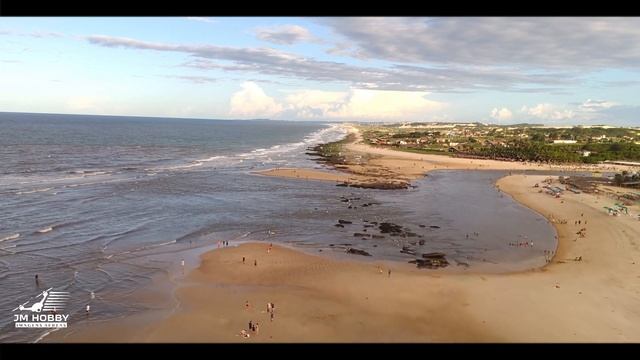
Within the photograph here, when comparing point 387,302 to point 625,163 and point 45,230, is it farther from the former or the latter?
point 625,163

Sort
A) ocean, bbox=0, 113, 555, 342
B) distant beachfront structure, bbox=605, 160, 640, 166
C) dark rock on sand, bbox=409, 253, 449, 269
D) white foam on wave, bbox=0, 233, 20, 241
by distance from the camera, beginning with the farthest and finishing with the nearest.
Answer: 1. distant beachfront structure, bbox=605, 160, 640, 166
2. white foam on wave, bbox=0, 233, 20, 241
3. dark rock on sand, bbox=409, 253, 449, 269
4. ocean, bbox=0, 113, 555, 342

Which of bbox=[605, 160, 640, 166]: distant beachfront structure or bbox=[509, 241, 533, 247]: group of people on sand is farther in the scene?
bbox=[605, 160, 640, 166]: distant beachfront structure

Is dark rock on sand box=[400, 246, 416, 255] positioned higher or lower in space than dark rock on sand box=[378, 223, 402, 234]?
lower

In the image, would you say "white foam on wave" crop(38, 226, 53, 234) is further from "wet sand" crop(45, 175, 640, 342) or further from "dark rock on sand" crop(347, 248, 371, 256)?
"dark rock on sand" crop(347, 248, 371, 256)

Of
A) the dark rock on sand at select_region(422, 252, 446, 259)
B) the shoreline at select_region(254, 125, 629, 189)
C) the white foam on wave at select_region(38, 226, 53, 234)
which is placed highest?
the shoreline at select_region(254, 125, 629, 189)

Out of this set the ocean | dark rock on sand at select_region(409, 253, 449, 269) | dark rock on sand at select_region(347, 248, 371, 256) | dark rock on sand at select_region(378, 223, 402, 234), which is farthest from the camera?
dark rock on sand at select_region(378, 223, 402, 234)

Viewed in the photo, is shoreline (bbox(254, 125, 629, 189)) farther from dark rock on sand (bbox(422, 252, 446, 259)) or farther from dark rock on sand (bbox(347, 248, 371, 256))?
dark rock on sand (bbox(422, 252, 446, 259))

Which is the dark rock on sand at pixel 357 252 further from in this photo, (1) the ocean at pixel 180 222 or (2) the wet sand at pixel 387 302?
(2) the wet sand at pixel 387 302

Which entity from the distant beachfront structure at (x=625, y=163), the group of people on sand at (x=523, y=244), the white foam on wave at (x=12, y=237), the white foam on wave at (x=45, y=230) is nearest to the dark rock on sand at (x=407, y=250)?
the group of people on sand at (x=523, y=244)

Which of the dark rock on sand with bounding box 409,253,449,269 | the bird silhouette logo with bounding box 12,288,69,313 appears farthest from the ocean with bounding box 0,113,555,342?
the dark rock on sand with bounding box 409,253,449,269
